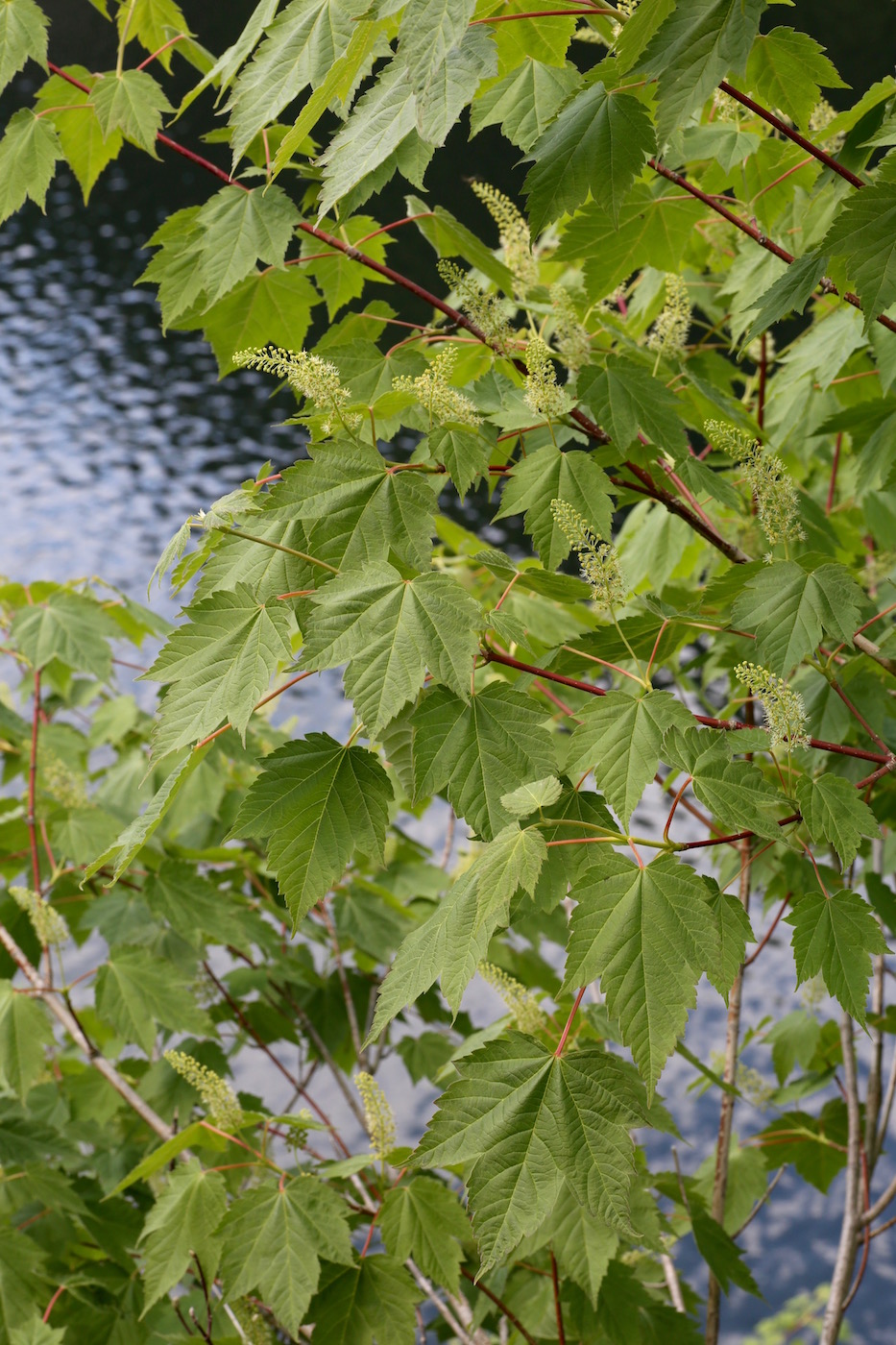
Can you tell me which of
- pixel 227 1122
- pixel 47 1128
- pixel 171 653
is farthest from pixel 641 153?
pixel 47 1128

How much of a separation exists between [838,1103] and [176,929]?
1.47 meters

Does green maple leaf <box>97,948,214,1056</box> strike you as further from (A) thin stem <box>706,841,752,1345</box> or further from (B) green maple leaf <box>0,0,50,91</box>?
(B) green maple leaf <box>0,0,50,91</box>

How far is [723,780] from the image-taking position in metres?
0.98

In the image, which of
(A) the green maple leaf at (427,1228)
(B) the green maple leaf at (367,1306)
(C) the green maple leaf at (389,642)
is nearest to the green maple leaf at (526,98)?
(C) the green maple leaf at (389,642)

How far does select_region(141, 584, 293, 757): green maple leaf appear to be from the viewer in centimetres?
100

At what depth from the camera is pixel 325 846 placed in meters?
1.04

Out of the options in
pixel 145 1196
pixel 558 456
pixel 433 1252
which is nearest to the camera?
pixel 558 456

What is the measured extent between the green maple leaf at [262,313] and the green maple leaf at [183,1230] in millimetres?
1193

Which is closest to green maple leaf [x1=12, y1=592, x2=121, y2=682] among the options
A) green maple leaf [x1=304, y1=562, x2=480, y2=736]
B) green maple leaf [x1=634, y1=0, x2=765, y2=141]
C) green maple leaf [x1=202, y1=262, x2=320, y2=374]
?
green maple leaf [x1=202, y1=262, x2=320, y2=374]

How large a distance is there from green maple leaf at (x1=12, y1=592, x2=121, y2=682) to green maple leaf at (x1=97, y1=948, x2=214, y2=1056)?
667mm

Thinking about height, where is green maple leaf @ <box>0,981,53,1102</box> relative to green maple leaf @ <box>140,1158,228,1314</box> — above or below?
below

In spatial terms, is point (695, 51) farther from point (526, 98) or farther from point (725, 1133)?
point (725, 1133)

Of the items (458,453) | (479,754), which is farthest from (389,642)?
(458,453)

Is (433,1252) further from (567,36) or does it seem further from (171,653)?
(567,36)
